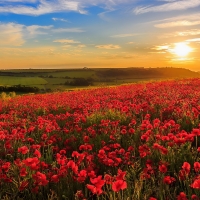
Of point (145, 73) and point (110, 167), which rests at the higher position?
point (145, 73)

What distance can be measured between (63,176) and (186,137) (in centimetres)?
180

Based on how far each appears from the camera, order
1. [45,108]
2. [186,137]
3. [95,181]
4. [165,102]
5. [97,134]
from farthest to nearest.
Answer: [45,108] < [165,102] < [97,134] < [186,137] < [95,181]

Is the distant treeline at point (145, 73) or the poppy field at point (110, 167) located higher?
the distant treeline at point (145, 73)

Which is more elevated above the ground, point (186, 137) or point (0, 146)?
point (186, 137)

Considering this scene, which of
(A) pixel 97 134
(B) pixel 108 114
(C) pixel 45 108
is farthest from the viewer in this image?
(C) pixel 45 108

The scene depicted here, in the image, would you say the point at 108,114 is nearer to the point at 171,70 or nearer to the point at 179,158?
the point at 179,158

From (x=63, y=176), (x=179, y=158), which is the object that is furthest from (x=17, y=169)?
(x=179, y=158)

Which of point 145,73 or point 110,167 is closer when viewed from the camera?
point 110,167

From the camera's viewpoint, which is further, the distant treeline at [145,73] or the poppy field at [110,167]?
the distant treeline at [145,73]

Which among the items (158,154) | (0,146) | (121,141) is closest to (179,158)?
(158,154)

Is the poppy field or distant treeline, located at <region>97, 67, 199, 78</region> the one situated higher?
distant treeline, located at <region>97, 67, 199, 78</region>

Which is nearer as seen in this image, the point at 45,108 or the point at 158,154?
the point at 158,154

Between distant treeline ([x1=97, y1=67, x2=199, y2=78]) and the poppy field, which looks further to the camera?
distant treeline ([x1=97, y1=67, x2=199, y2=78])

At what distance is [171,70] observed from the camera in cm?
9769
